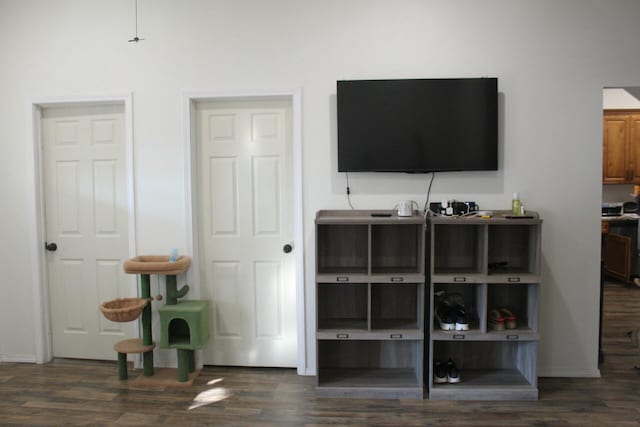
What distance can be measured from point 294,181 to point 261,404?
150cm

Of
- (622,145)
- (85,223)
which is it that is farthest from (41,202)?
(622,145)

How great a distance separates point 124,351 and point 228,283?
841 mm

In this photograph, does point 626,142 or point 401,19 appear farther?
point 626,142

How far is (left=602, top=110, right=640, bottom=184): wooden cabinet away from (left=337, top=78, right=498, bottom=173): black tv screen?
395cm

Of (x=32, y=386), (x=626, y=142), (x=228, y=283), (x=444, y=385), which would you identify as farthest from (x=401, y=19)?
(x=626, y=142)

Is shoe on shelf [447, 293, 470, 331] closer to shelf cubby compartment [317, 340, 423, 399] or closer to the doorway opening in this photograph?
shelf cubby compartment [317, 340, 423, 399]

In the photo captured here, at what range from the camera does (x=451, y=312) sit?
2709 millimetres

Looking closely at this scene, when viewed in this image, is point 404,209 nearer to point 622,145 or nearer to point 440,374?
point 440,374

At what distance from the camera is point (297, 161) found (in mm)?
2934

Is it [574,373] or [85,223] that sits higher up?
[85,223]

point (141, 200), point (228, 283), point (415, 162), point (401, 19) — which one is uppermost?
point (401, 19)

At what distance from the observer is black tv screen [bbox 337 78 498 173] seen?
9.13 feet

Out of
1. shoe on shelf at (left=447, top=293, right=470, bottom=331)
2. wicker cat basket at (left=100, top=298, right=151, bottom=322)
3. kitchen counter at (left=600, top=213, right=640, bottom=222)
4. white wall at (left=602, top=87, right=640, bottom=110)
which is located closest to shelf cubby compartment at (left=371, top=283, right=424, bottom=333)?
shoe on shelf at (left=447, top=293, right=470, bottom=331)

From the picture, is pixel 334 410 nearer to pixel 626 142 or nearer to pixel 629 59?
pixel 629 59
